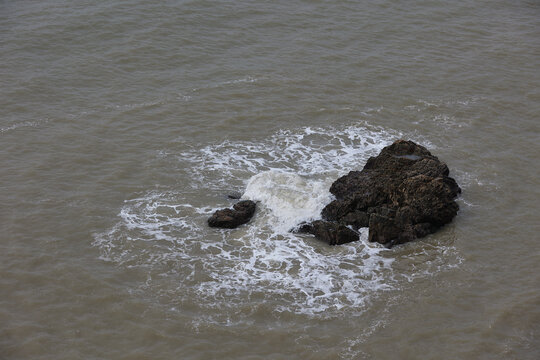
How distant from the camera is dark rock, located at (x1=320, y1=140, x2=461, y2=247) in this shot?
17531 millimetres

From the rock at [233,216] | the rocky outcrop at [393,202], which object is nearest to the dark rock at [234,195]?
the rock at [233,216]

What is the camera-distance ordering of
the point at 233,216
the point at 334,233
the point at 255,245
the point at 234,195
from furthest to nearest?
the point at 234,195 → the point at 233,216 → the point at 255,245 → the point at 334,233

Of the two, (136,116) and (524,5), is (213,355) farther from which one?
(524,5)

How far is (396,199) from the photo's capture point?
18.0m

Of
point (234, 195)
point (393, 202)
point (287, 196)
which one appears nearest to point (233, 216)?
point (234, 195)

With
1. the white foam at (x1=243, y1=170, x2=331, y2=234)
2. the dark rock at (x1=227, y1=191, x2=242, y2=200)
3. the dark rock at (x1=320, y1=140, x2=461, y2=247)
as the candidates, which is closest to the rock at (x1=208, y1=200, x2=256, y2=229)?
the white foam at (x1=243, y1=170, x2=331, y2=234)

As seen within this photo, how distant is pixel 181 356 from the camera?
45.6ft

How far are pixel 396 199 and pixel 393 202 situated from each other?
12cm

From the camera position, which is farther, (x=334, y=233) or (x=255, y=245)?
(x=255, y=245)

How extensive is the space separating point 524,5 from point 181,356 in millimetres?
27873

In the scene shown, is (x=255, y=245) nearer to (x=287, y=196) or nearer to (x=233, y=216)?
(x=233, y=216)

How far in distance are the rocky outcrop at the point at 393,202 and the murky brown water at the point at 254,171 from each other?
18.2 inches

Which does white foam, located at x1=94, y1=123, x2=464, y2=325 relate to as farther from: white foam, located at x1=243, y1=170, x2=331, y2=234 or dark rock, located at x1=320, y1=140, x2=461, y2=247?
dark rock, located at x1=320, y1=140, x2=461, y2=247

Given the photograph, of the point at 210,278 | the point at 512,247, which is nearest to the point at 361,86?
the point at 512,247
